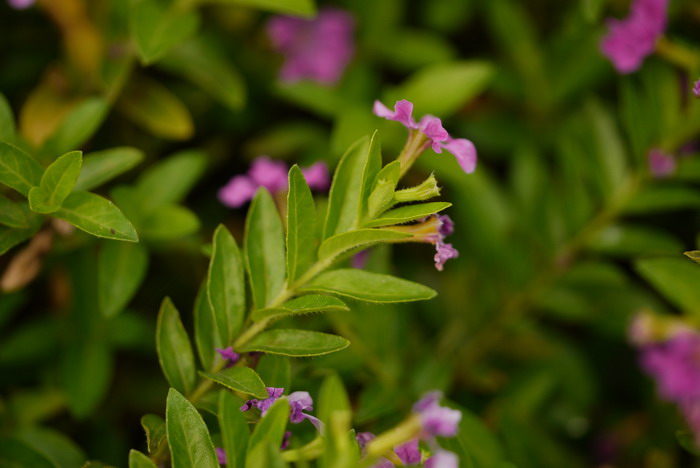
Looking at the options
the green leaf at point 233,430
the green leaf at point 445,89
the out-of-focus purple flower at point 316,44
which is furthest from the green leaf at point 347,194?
the out-of-focus purple flower at point 316,44

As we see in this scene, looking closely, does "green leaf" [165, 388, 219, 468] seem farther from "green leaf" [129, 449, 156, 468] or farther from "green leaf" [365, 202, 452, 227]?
"green leaf" [365, 202, 452, 227]

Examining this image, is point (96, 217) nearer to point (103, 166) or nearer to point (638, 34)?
point (103, 166)

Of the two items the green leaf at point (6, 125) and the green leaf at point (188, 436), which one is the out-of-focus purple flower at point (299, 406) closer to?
the green leaf at point (188, 436)

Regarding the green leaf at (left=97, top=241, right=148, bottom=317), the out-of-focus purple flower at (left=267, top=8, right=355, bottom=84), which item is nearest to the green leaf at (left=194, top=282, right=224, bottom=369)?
the green leaf at (left=97, top=241, right=148, bottom=317)

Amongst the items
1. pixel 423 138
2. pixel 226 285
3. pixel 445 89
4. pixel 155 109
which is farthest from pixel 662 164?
pixel 155 109

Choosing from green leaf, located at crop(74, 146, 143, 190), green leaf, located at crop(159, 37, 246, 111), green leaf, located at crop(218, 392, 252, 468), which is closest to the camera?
green leaf, located at crop(218, 392, 252, 468)
